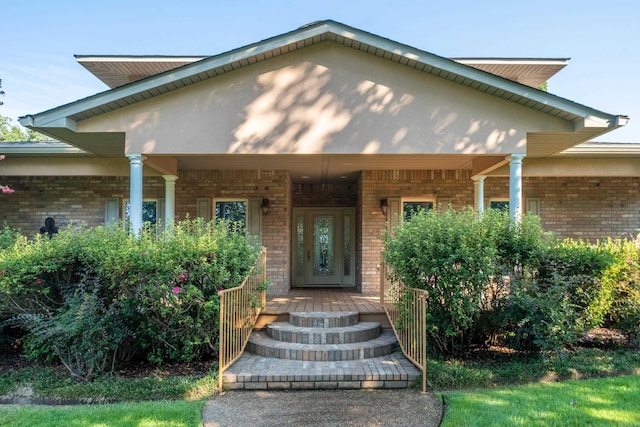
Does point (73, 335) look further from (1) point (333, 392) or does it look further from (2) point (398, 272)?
(2) point (398, 272)

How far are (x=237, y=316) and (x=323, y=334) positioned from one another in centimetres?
127

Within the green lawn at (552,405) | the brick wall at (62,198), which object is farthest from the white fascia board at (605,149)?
the brick wall at (62,198)

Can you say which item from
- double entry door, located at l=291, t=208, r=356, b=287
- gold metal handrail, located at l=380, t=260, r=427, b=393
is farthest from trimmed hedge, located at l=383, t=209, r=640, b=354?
double entry door, located at l=291, t=208, r=356, b=287

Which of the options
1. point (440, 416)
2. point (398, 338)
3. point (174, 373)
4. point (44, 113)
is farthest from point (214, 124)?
point (440, 416)

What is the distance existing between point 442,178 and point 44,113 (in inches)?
309

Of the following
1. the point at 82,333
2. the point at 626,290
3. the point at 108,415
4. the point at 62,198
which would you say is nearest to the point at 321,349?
the point at 108,415

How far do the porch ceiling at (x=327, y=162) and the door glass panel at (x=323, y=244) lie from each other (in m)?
2.03

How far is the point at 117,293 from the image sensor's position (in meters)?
5.52

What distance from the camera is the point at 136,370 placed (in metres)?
5.48

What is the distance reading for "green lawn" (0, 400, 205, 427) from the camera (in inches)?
155

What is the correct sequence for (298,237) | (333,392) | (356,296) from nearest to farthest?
(333,392), (356,296), (298,237)

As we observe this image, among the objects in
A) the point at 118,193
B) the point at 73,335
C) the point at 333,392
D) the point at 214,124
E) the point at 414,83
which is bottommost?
the point at 333,392

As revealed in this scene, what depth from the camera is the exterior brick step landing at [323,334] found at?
5938 millimetres

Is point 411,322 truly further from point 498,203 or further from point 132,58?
point 132,58
